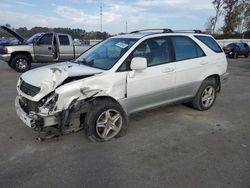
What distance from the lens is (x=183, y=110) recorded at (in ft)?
19.7

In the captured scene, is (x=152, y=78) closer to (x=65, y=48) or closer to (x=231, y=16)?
(x=65, y=48)

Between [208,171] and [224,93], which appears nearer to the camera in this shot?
[208,171]

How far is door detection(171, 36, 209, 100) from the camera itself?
16.9 feet

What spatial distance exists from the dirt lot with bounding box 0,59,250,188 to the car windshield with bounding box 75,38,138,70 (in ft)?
4.25

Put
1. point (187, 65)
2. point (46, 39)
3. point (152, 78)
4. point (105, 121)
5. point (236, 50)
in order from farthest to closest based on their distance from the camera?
point (236, 50) → point (46, 39) → point (187, 65) → point (152, 78) → point (105, 121)

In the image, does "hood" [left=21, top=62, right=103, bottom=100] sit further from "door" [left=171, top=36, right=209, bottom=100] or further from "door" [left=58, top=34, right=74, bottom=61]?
"door" [left=58, top=34, right=74, bottom=61]

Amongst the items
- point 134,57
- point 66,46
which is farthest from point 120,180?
point 66,46

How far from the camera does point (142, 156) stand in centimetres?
378

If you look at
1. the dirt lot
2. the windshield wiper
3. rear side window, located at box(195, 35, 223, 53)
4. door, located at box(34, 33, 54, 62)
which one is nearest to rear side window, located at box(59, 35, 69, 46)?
door, located at box(34, 33, 54, 62)

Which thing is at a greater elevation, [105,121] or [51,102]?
[51,102]

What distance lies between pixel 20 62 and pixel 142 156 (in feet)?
34.1

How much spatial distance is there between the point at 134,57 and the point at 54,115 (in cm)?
168

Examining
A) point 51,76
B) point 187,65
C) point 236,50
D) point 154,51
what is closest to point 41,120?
point 51,76

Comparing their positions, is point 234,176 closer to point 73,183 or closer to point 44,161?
point 73,183
